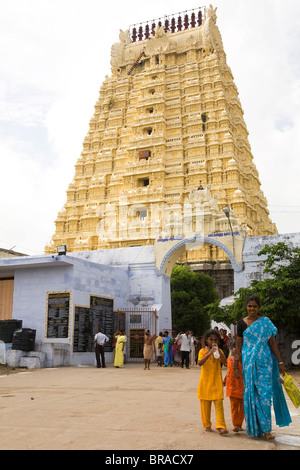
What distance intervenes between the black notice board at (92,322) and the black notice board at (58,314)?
13.4 inches

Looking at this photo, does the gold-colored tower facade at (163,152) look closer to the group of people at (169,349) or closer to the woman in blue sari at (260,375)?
the group of people at (169,349)

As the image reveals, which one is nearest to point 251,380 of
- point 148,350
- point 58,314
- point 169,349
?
point 148,350

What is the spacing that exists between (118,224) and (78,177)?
32.2 ft

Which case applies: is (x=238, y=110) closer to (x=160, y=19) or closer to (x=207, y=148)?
(x=207, y=148)

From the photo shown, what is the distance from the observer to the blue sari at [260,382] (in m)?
4.30

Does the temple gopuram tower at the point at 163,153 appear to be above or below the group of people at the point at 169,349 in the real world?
above

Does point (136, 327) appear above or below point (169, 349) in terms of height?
above

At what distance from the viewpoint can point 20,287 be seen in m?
15.7

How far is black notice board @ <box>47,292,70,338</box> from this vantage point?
47.9ft

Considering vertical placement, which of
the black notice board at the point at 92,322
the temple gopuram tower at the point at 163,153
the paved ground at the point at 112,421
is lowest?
the paved ground at the point at 112,421

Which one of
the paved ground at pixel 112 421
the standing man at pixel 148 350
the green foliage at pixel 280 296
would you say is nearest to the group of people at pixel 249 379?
the paved ground at pixel 112 421

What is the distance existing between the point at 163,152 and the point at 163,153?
0.12 m

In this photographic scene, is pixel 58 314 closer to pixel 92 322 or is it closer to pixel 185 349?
pixel 92 322

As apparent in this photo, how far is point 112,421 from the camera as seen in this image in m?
5.03
